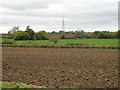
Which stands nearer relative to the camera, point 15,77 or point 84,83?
point 84,83

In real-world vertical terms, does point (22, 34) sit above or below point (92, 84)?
above

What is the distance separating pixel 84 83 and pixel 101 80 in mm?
1285

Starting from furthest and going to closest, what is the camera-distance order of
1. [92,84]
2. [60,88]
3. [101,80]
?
[101,80] < [92,84] < [60,88]

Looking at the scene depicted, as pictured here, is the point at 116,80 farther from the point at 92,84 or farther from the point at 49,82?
the point at 49,82

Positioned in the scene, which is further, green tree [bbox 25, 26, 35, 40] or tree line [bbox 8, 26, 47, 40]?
green tree [bbox 25, 26, 35, 40]

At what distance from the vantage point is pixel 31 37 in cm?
6700

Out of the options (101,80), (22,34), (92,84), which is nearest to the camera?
(92,84)

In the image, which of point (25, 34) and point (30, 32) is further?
point (30, 32)

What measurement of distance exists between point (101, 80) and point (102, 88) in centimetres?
143

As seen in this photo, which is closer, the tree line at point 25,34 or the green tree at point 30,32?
the tree line at point 25,34

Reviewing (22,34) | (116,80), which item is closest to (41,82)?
(116,80)

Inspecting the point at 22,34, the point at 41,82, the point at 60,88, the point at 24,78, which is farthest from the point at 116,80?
the point at 22,34

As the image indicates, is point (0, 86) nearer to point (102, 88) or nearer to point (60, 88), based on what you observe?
point (60, 88)

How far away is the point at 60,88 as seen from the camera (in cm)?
852
